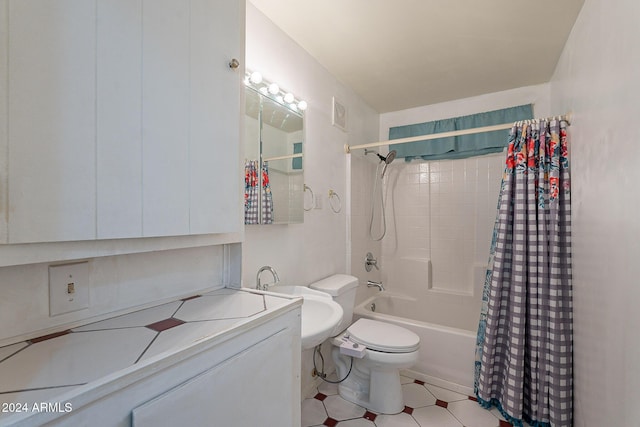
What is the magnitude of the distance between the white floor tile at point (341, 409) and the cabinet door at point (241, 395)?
95cm

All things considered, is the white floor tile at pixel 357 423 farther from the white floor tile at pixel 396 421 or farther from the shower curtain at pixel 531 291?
the shower curtain at pixel 531 291

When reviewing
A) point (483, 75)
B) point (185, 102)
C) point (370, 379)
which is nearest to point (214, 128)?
point (185, 102)

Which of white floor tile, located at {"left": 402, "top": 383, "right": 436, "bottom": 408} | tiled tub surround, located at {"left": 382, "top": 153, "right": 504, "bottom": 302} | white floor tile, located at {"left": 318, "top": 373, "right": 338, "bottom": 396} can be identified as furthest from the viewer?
tiled tub surround, located at {"left": 382, "top": 153, "right": 504, "bottom": 302}

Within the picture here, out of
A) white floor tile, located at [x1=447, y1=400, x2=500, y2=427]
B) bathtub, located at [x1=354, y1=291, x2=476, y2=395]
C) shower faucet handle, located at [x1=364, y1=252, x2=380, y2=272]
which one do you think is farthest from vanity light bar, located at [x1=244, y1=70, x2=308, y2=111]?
white floor tile, located at [x1=447, y1=400, x2=500, y2=427]

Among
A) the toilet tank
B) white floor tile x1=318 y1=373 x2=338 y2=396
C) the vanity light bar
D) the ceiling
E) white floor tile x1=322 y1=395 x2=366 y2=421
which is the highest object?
the ceiling

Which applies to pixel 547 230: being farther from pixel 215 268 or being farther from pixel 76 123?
pixel 76 123

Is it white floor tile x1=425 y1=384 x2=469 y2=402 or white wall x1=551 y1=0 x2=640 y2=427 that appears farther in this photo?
white floor tile x1=425 y1=384 x2=469 y2=402

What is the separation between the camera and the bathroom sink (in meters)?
1.18

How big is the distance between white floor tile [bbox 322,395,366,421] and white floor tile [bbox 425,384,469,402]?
0.53 metres

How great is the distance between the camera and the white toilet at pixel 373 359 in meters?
1.66

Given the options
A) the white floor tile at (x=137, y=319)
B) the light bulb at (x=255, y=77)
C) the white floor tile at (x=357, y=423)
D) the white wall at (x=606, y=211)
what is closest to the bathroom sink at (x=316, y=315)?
the white floor tile at (x=137, y=319)

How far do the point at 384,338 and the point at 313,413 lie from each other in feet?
2.05

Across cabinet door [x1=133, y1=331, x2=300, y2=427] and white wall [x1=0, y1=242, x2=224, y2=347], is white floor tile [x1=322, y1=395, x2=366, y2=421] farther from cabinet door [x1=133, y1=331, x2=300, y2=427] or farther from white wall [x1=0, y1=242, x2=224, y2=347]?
white wall [x1=0, y1=242, x2=224, y2=347]

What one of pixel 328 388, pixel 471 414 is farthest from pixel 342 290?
pixel 471 414
